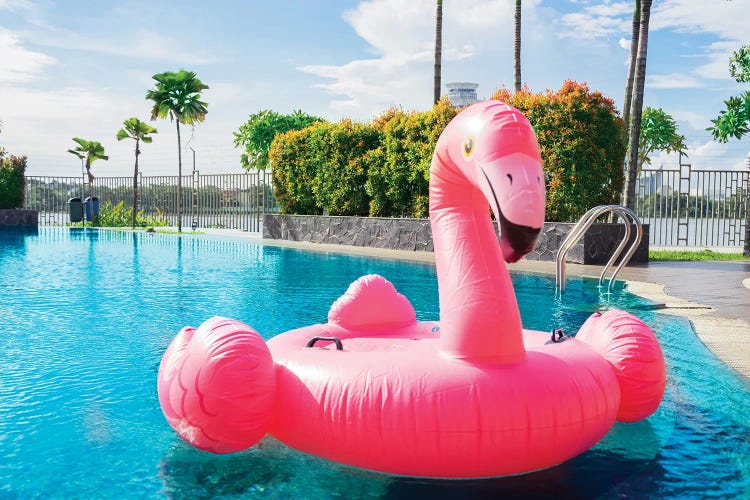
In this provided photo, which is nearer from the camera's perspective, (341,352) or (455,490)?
(455,490)

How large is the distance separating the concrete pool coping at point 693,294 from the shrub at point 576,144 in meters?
1.60

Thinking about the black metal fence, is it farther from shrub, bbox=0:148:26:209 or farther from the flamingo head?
the flamingo head

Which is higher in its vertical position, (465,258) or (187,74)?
(187,74)

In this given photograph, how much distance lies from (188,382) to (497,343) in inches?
62.0

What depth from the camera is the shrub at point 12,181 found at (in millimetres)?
28375

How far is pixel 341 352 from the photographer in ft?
12.4

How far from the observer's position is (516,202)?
2.94 m

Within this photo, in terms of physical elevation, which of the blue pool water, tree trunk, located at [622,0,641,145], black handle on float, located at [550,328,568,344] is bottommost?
the blue pool water

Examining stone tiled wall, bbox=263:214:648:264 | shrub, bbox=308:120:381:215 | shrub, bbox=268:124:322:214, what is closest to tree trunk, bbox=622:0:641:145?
stone tiled wall, bbox=263:214:648:264

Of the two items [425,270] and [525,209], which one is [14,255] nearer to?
[425,270]


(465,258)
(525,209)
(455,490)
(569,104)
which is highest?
(569,104)

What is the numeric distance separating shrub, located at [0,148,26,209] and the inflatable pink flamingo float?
1123 inches

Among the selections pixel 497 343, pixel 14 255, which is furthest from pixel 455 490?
pixel 14 255

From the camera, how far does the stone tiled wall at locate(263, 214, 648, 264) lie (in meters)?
13.8
